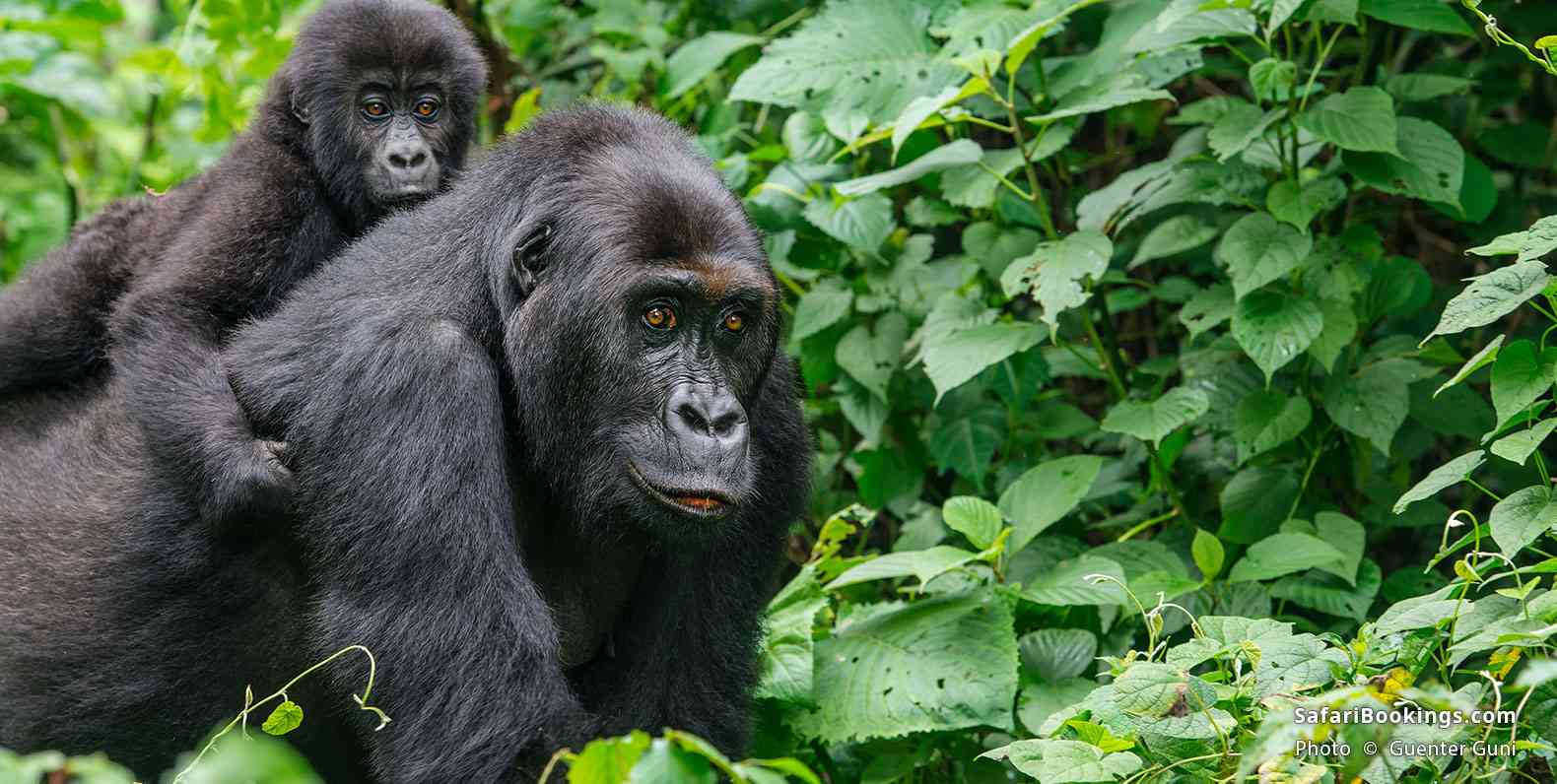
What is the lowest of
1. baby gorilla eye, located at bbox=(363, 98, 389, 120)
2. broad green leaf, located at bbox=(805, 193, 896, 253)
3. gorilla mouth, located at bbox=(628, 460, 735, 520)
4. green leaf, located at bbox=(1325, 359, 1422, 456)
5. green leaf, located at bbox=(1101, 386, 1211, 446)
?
green leaf, located at bbox=(1325, 359, 1422, 456)

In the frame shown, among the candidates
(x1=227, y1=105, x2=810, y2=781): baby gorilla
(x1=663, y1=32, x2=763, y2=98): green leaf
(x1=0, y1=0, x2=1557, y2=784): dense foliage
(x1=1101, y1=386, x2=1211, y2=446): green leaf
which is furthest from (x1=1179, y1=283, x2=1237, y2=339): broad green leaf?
(x1=663, y1=32, x2=763, y2=98): green leaf

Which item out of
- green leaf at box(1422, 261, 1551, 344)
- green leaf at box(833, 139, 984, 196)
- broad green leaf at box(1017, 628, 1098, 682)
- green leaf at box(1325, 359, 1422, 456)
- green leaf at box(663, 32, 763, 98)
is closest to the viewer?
green leaf at box(1422, 261, 1551, 344)

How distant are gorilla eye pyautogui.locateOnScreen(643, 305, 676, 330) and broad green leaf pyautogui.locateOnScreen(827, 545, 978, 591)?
0.95m

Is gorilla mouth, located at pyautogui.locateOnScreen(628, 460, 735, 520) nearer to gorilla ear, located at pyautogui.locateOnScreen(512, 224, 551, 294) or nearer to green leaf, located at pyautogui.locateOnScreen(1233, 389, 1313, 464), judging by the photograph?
gorilla ear, located at pyautogui.locateOnScreen(512, 224, 551, 294)

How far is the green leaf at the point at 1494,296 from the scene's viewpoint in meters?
3.20

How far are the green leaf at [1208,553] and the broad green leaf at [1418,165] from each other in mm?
1106

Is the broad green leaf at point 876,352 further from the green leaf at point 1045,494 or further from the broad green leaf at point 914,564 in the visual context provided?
the broad green leaf at point 914,564

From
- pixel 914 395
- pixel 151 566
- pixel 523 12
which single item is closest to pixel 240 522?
pixel 151 566

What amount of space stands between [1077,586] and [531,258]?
64.7 inches

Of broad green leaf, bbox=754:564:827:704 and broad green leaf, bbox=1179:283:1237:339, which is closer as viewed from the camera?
broad green leaf, bbox=754:564:827:704

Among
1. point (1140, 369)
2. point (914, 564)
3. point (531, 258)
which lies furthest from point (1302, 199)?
point (531, 258)

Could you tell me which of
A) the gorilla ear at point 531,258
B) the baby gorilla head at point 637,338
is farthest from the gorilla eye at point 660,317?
the gorilla ear at point 531,258

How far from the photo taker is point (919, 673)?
156 inches

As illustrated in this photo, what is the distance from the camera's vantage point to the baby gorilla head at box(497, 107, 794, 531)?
329cm
